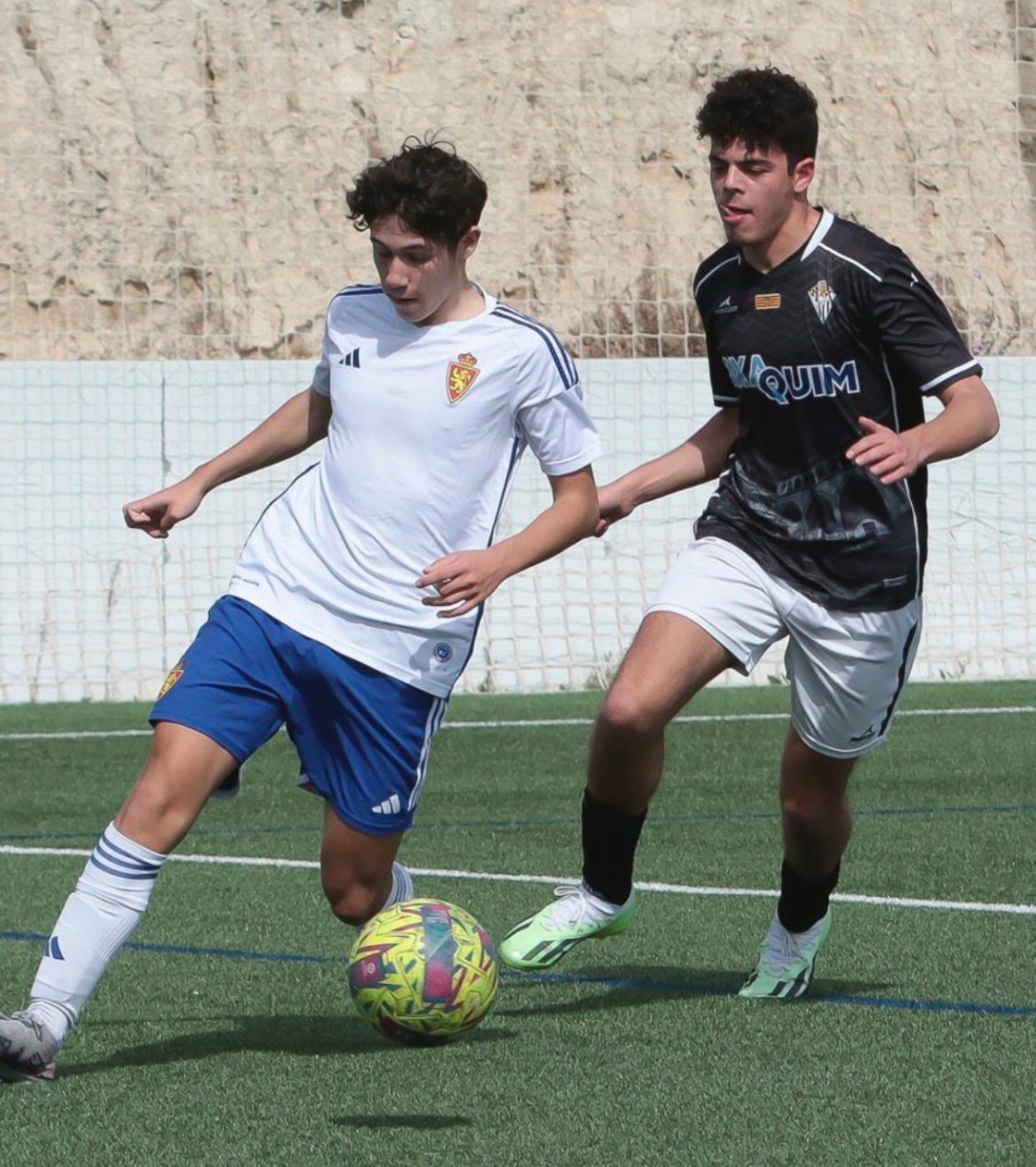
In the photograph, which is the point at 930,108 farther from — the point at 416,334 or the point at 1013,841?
the point at 416,334

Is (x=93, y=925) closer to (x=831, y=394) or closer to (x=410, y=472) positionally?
(x=410, y=472)

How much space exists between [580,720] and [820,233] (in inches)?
295

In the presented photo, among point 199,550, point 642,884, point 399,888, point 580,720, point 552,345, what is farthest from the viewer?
point 199,550

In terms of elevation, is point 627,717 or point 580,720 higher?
point 627,717

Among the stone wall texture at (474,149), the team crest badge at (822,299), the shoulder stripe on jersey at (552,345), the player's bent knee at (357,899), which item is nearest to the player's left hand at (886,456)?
the team crest badge at (822,299)

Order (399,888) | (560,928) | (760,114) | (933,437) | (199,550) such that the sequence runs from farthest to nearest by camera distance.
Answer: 1. (199,550)
2. (560,928)
3. (399,888)
4. (760,114)
5. (933,437)

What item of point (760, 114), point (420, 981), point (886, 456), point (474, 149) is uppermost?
point (474, 149)

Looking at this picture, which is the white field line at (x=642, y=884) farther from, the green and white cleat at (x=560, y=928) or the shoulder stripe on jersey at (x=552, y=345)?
the shoulder stripe on jersey at (x=552, y=345)

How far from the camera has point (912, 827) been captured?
28.0 feet

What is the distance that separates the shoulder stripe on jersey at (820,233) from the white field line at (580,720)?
22.9 ft

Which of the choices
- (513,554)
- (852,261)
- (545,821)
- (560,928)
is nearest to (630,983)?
(560,928)

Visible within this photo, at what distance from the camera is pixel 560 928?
5637mm

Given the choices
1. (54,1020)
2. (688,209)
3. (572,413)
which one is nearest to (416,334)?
(572,413)

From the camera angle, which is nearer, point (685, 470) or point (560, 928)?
point (560, 928)
